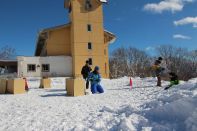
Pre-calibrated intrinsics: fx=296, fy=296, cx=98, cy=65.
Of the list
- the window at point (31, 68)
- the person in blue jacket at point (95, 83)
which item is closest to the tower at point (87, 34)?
the window at point (31, 68)

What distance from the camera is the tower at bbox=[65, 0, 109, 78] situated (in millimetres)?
38969

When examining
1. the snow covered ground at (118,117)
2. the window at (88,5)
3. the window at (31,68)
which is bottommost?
the snow covered ground at (118,117)

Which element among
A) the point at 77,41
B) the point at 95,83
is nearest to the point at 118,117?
the point at 95,83

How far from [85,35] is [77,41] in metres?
1.34

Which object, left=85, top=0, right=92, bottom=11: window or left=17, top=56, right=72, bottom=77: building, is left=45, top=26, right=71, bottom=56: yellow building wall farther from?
left=85, top=0, right=92, bottom=11: window

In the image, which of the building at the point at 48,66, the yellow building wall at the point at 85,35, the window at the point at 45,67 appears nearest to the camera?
the yellow building wall at the point at 85,35

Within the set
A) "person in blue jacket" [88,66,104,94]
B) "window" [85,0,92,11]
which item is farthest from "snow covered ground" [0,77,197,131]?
"window" [85,0,92,11]

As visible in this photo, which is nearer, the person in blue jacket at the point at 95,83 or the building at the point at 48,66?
the person in blue jacket at the point at 95,83

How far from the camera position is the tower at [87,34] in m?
39.0

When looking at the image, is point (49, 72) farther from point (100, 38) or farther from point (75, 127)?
point (75, 127)

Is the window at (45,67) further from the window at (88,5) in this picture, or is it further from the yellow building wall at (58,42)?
the window at (88,5)

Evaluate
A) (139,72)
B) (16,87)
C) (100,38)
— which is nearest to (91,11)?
(100,38)

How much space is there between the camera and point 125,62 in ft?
282

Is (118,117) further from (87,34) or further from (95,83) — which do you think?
(87,34)
